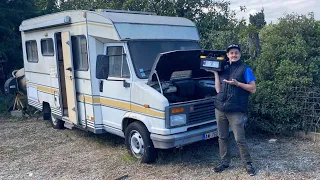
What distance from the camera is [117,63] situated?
19.6 feet

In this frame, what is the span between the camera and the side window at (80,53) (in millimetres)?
6496

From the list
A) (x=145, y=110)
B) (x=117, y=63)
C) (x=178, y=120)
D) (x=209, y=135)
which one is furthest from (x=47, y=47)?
(x=209, y=135)

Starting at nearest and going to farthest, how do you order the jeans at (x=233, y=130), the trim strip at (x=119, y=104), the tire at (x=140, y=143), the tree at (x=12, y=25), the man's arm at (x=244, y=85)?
the man's arm at (x=244, y=85) → the jeans at (x=233, y=130) → the trim strip at (x=119, y=104) → the tire at (x=140, y=143) → the tree at (x=12, y=25)

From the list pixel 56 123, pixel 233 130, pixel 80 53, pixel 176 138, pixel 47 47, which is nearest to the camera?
pixel 233 130

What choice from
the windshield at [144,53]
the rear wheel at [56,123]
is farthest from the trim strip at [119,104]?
the rear wheel at [56,123]

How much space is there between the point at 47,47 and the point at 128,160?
3.75 metres

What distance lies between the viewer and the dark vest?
4.81 m

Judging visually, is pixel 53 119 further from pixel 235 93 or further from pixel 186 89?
pixel 235 93

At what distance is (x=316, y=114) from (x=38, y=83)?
6764 mm

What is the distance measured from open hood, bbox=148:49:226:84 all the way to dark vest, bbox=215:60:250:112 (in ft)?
2.86

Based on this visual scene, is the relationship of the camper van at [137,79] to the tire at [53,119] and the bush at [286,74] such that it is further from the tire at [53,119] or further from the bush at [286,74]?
the bush at [286,74]

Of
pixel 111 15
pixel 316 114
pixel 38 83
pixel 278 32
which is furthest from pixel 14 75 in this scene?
pixel 316 114

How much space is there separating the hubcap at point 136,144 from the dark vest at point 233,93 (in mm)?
1587

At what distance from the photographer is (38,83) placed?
8797 mm
